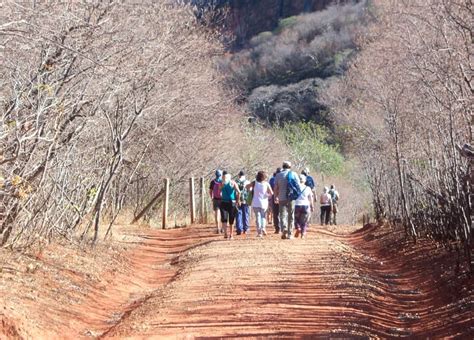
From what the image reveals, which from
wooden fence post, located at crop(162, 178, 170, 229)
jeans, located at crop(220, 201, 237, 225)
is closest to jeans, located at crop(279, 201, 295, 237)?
jeans, located at crop(220, 201, 237, 225)

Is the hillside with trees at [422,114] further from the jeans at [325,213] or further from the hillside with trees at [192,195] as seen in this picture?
the jeans at [325,213]

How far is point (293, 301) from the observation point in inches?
407

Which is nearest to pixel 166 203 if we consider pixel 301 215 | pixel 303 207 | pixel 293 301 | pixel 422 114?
pixel 301 215

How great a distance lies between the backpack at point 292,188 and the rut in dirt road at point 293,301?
2.79m

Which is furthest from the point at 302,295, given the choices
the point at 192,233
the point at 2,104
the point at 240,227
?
the point at 192,233

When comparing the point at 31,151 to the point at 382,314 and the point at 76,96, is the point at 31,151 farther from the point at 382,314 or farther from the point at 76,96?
the point at 382,314

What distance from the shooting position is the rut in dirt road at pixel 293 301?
8844 mm

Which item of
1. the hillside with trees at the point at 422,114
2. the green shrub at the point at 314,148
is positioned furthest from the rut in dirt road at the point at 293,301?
the green shrub at the point at 314,148

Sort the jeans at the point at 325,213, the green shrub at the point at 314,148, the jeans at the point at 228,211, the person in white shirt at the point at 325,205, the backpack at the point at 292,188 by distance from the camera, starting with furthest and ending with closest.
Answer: the green shrub at the point at 314,148 → the jeans at the point at 325,213 → the person in white shirt at the point at 325,205 → the jeans at the point at 228,211 → the backpack at the point at 292,188

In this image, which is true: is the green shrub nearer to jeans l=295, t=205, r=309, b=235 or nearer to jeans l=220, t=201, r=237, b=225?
jeans l=295, t=205, r=309, b=235

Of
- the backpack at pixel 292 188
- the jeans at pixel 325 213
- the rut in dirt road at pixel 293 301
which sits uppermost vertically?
the jeans at pixel 325 213

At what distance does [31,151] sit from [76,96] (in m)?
1.61

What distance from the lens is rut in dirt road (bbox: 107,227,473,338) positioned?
8.84m

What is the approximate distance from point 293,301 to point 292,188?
8.50m
